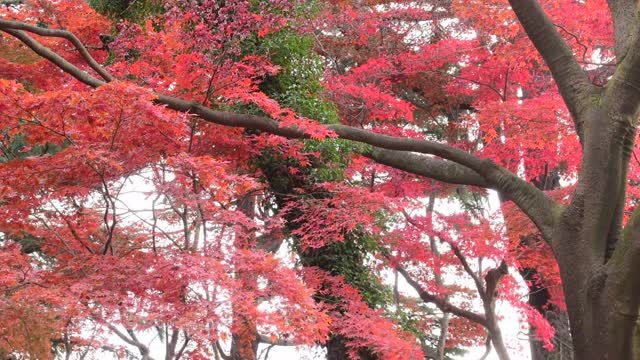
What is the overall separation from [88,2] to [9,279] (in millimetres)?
5464

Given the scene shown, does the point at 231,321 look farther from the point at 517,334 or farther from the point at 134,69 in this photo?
the point at 517,334

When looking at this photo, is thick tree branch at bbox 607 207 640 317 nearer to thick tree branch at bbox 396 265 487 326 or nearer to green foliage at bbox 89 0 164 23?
thick tree branch at bbox 396 265 487 326

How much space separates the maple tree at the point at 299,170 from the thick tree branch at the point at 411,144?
0.9 inches

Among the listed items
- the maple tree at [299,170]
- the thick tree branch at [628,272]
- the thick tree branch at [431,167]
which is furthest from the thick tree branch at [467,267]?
the thick tree branch at [628,272]

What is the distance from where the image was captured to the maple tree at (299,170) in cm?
433

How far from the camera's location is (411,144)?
5699mm

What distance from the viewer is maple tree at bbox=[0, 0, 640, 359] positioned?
170 inches

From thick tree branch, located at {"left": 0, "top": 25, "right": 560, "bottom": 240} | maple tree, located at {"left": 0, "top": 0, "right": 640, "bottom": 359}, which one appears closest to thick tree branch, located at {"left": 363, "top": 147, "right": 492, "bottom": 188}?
maple tree, located at {"left": 0, "top": 0, "right": 640, "bottom": 359}

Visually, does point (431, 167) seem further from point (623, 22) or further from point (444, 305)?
point (623, 22)

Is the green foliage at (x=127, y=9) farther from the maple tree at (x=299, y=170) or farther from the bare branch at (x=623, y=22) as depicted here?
the bare branch at (x=623, y=22)

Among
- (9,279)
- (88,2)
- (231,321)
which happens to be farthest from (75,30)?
(231,321)

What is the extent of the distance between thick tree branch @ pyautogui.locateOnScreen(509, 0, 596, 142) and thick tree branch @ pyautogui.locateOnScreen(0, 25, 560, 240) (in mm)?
673

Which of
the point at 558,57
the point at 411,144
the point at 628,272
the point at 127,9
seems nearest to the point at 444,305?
the point at 411,144

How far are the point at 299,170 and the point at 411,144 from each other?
1.77 m
